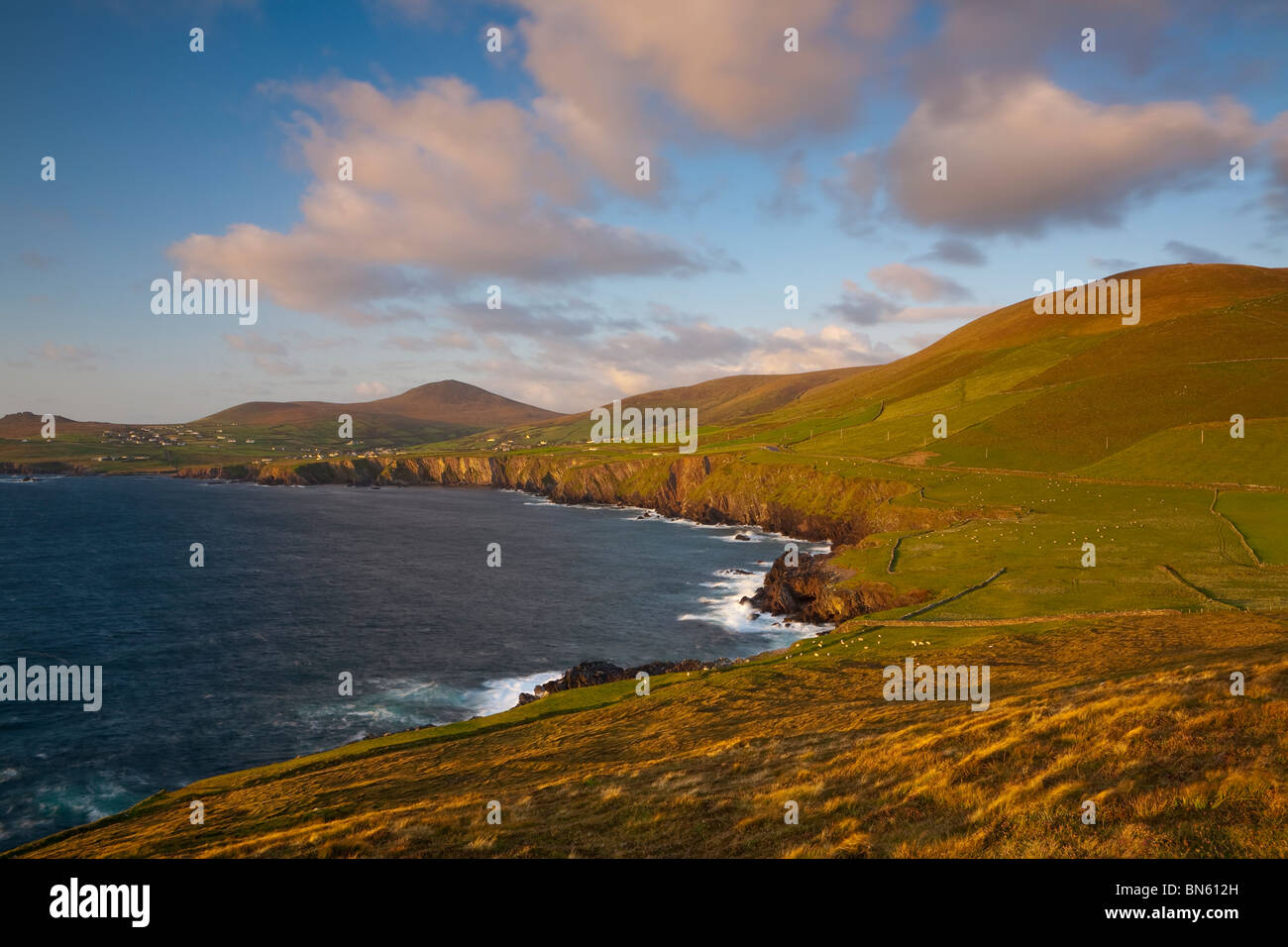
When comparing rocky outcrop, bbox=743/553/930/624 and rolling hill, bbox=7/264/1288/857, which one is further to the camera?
rocky outcrop, bbox=743/553/930/624

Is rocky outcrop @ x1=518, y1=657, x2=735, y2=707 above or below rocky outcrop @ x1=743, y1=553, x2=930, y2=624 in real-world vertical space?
below

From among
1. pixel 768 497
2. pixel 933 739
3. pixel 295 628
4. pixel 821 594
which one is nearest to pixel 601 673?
pixel 821 594

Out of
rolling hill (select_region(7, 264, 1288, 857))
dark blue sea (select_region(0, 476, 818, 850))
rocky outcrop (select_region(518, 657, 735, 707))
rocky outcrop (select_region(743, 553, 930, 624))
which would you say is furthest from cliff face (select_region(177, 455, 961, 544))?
rocky outcrop (select_region(518, 657, 735, 707))

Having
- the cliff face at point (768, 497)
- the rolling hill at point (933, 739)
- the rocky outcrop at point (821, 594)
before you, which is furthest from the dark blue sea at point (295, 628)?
the cliff face at point (768, 497)

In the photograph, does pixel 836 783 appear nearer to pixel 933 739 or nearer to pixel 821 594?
pixel 933 739

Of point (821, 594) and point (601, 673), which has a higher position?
point (821, 594)

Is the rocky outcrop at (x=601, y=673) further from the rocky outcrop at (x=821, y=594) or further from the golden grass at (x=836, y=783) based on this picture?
the rocky outcrop at (x=821, y=594)

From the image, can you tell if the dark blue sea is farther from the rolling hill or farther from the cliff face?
the cliff face
